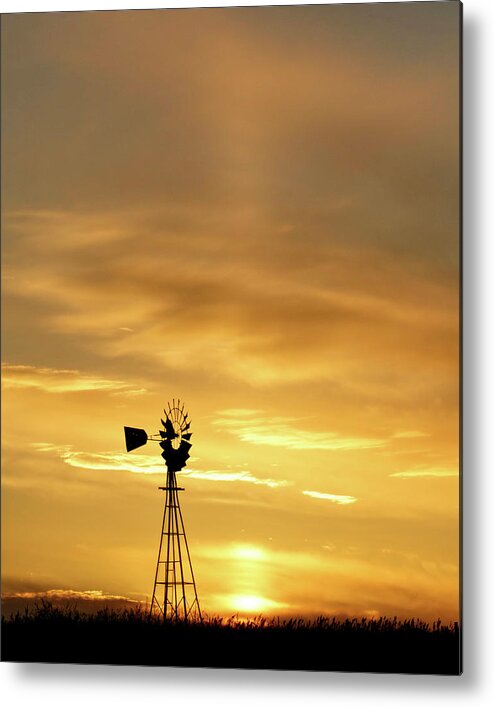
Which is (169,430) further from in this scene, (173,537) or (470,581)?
(470,581)

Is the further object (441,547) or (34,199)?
(34,199)

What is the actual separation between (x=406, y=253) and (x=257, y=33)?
687mm

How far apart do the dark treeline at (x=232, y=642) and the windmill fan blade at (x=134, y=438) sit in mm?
419

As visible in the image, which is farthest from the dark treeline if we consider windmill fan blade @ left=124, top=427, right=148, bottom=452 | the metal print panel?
windmill fan blade @ left=124, top=427, right=148, bottom=452

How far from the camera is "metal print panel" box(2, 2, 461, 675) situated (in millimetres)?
3025

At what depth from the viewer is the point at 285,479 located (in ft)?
10.1

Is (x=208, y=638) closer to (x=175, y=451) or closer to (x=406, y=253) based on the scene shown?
(x=175, y=451)

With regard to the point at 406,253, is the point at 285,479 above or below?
below

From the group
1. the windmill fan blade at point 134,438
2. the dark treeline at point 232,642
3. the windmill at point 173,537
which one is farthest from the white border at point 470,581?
the windmill fan blade at point 134,438

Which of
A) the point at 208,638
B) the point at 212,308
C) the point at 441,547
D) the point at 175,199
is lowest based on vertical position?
the point at 208,638

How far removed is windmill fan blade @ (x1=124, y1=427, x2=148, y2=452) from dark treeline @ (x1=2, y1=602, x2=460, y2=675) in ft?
1.37

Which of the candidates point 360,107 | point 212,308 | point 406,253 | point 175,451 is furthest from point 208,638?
point 360,107

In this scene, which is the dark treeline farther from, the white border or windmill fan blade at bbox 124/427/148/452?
windmill fan blade at bbox 124/427/148/452

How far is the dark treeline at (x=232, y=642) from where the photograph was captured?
3006 millimetres
